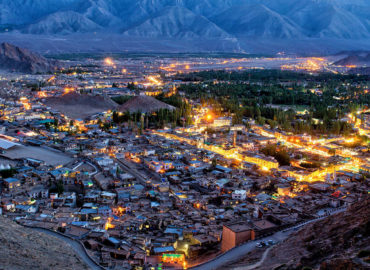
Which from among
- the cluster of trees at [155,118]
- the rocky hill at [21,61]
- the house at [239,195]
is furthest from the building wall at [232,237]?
the rocky hill at [21,61]

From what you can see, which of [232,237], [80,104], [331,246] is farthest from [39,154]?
[331,246]

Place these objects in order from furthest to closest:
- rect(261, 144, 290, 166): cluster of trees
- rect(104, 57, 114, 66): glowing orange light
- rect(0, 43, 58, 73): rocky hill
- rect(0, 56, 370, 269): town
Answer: rect(104, 57, 114, 66): glowing orange light
rect(0, 43, 58, 73): rocky hill
rect(261, 144, 290, 166): cluster of trees
rect(0, 56, 370, 269): town

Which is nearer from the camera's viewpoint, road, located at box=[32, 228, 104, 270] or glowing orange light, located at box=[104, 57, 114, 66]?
road, located at box=[32, 228, 104, 270]

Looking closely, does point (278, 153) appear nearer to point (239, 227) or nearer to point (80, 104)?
point (239, 227)

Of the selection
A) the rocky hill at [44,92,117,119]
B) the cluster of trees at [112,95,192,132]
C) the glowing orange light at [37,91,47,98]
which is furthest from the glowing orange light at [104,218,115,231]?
the glowing orange light at [37,91,47,98]

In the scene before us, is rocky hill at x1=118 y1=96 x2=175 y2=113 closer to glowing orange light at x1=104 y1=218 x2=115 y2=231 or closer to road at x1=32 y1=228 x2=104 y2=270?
glowing orange light at x1=104 y1=218 x2=115 y2=231

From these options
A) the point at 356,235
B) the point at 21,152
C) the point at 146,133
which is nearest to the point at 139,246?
the point at 356,235
